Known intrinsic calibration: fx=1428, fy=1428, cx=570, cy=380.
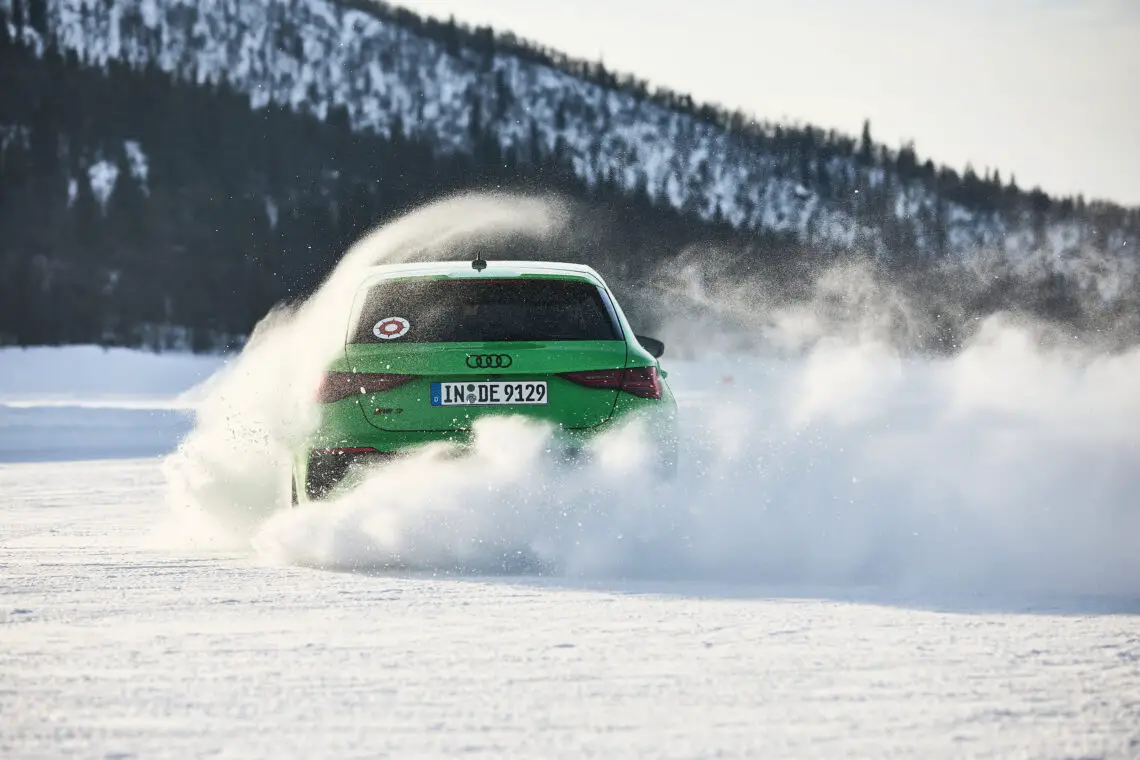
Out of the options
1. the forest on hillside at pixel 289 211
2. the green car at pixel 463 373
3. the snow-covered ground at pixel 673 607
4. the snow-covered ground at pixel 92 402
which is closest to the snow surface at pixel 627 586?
the snow-covered ground at pixel 673 607

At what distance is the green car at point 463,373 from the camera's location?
621 cm

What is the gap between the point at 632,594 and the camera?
220 inches

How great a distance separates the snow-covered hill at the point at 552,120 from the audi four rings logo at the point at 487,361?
325 feet

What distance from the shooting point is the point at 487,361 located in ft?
20.4

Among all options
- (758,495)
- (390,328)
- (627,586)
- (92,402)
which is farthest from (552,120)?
(627,586)

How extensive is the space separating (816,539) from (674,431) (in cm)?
82

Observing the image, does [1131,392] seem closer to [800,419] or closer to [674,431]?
[800,419]

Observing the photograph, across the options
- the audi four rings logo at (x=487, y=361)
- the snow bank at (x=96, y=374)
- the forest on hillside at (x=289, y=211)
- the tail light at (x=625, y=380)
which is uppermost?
the forest on hillside at (x=289, y=211)

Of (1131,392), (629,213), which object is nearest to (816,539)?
(1131,392)

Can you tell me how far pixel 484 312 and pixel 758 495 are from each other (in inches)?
64.3

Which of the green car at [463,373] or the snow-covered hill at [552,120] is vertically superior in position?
the snow-covered hill at [552,120]

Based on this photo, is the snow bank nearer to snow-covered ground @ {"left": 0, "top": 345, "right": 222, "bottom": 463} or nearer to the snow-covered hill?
snow-covered ground @ {"left": 0, "top": 345, "right": 222, "bottom": 463}

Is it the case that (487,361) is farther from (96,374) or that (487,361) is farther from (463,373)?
(96,374)

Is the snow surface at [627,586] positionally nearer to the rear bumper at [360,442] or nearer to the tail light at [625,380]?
the rear bumper at [360,442]
